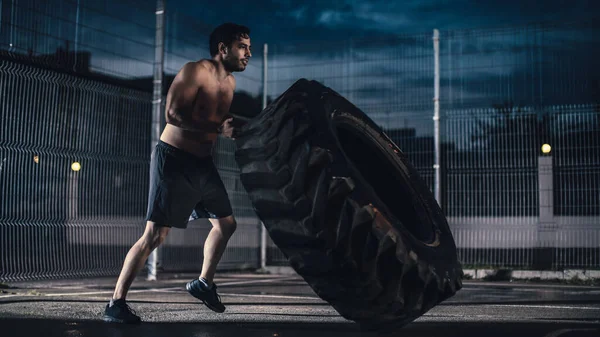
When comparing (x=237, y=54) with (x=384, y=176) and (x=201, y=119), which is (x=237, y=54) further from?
(x=384, y=176)

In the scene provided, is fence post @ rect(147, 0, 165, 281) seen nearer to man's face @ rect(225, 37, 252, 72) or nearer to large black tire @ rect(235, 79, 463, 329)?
man's face @ rect(225, 37, 252, 72)

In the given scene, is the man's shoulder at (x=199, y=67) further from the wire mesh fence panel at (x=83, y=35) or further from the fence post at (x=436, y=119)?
the fence post at (x=436, y=119)

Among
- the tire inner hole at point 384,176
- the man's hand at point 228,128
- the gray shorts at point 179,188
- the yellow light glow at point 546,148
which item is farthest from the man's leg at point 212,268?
the yellow light glow at point 546,148

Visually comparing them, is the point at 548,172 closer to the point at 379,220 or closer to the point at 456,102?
the point at 456,102

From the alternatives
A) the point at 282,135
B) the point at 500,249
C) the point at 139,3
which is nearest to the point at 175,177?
the point at 282,135

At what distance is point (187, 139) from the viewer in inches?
205

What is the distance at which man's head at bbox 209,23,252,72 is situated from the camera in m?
5.39

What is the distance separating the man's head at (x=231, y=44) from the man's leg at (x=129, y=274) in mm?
1176

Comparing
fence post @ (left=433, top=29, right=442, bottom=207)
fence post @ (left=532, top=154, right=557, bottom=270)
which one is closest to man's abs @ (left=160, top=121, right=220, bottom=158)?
fence post @ (left=433, top=29, right=442, bottom=207)

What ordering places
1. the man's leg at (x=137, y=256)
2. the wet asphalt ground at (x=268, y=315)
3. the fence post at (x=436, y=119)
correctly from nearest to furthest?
the wet asphalt ground at (x=268, y=315), the man's leg at (x=137, y=256), the fence post at (x=436, y=119)

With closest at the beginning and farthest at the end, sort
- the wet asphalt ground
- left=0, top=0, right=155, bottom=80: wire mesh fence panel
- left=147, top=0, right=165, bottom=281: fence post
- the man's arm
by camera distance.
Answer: the wet asphalt ground → the man's arm → left=0, top=0, right=155, bottom=80: wire mesh fence panel → left=147, top=0, right=165, bottom=281: fence post

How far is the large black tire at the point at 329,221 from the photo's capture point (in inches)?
164

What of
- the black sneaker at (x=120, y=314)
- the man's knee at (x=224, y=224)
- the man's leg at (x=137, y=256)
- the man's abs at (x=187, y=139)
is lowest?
the black sneaker at (x=120, y=314)

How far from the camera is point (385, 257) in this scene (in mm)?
4250
